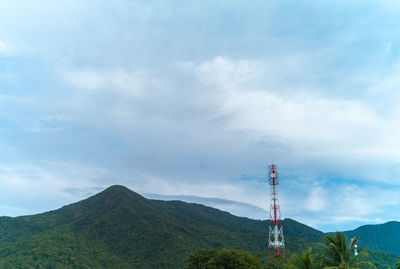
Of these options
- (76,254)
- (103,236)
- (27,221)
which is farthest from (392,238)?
(27,221)

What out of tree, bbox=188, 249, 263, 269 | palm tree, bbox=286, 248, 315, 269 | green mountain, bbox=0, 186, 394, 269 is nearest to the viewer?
palm tree, bbox=286, 248, 315, 269

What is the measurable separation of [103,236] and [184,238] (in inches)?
1192

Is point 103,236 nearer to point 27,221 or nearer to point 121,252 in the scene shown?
point 121,252

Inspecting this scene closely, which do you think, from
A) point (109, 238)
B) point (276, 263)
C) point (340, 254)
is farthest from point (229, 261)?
point (109, 238)

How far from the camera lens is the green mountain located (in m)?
89.1

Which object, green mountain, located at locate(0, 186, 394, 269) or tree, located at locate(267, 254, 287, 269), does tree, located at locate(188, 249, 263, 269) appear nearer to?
tree, located at locate(267, 254, 287, 269)

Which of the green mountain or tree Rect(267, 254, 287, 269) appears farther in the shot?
the green mountain

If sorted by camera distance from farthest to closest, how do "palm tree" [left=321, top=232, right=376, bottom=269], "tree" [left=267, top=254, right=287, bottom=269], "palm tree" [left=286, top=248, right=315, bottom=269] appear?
"tree" [left=267, top=254, right=287, bottom=269] < "palm tree" [left=321, top=232, right=376, bottom=269] < "palm tree" [left=286, top=248, right=315, bottom=269]

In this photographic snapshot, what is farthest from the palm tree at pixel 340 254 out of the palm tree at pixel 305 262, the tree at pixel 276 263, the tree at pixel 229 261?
the tree at pixel 229 261

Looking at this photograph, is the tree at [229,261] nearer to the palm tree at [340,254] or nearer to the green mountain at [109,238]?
the palm tree at [340,254]

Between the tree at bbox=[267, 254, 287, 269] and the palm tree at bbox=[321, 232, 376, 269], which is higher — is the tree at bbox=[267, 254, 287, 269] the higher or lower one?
the lower one

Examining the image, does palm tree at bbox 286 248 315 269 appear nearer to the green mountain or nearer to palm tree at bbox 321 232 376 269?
palm tree at bbox 321 232 376 269

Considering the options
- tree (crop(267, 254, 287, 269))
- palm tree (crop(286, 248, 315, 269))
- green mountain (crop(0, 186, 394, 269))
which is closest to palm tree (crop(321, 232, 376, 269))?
palm tree (crop(286, 248, 315, 269))

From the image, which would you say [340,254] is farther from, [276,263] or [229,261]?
[229,261]
